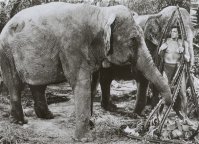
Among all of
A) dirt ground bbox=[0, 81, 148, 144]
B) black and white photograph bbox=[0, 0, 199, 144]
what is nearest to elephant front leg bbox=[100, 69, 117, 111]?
dirt ground bbox=[0, 81, 148, 144]

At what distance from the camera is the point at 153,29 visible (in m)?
7.91

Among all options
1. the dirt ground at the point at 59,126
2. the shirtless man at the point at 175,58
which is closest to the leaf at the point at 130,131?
the dirt ground at the point at 59,126

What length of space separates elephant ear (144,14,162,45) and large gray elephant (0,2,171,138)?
165 centimetres

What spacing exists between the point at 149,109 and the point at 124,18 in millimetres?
2791

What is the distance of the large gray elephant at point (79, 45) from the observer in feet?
19.9

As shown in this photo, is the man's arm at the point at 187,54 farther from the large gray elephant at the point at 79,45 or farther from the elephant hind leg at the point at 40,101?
the elephant hind leg at the point at 40,101

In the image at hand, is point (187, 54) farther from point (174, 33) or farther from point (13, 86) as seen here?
point (13, 86)

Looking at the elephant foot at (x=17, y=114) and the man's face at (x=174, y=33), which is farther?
the man's face at (x=174, y=33)

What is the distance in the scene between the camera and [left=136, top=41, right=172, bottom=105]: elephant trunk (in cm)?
598

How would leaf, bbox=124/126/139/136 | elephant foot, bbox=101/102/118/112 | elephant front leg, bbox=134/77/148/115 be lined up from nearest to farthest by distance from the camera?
leaf, bbox=124/126/139/136
elephant front leg, bbox=134/77/148/115
elephant foot, bbox=101/102/118/112

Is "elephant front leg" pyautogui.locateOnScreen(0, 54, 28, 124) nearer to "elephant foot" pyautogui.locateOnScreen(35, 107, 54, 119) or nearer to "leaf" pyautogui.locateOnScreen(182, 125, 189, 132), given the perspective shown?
"elephant foot" pyautogui.locateOnScreen(35, 107, 54, 119)

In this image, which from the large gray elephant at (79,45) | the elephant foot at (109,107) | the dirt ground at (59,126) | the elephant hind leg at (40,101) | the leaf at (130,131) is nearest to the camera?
the large gray elephant at (79,45)

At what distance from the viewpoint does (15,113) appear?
23.1ft

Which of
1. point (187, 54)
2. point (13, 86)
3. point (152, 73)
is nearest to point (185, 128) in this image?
point (152, 73)
